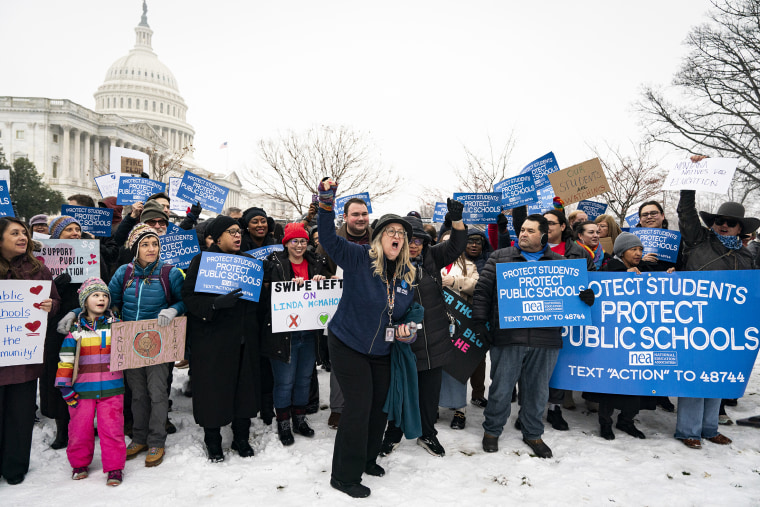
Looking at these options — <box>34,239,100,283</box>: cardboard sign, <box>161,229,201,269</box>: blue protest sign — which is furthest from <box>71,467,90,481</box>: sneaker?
<box>161,229,201,269</box>: blue protest sign

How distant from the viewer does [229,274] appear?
4.55m

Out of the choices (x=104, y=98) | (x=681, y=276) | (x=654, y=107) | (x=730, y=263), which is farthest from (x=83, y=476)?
(x=104, y=98)

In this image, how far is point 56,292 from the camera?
14.6 feet

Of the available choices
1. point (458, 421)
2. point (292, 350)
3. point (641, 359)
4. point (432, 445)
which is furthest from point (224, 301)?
point (641, 359)

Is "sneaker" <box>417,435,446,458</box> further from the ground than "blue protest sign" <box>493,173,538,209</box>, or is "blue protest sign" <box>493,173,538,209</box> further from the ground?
"blue protest sign" <box>493,173,538,209</box>

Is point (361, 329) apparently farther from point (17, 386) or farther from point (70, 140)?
point (70, 140)

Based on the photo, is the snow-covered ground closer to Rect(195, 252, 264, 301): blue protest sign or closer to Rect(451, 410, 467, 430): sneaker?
Rect(451, 410, 467, 430): sneaker

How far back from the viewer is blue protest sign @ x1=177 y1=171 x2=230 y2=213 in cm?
746

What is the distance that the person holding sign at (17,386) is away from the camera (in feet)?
13.2

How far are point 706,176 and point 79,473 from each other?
268 inches

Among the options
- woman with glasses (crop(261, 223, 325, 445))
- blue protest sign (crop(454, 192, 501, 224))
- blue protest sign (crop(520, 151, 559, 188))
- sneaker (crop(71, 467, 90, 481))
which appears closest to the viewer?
sneaker (crop(71, 467, 90, 481))

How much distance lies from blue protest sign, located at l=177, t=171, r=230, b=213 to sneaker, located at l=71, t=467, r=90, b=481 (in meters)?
4.15

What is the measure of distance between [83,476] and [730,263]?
661 centimetres

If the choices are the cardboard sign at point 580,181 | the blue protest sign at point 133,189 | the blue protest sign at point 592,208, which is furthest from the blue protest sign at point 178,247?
the blue protest sign at point 592,208
